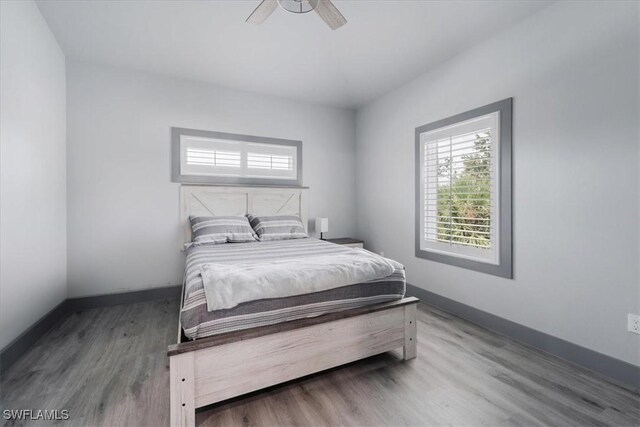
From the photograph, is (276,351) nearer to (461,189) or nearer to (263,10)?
(263,10)

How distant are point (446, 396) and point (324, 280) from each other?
1.01 metres

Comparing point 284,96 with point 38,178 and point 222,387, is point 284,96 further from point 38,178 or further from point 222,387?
point 222,387

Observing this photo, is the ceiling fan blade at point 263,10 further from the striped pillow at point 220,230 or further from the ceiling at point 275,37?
the striped pillow at point 220,230

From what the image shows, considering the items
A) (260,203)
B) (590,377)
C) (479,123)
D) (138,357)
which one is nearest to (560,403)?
(590,377)

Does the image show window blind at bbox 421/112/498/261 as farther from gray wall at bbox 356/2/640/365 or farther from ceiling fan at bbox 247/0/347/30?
ceiling fan at bbox 247/0/347/30

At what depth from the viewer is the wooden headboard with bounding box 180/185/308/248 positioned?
138 inches

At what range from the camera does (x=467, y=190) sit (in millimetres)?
2855

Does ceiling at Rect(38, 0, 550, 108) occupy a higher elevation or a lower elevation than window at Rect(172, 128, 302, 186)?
higher

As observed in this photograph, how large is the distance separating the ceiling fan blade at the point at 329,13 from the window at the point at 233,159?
2.17 metres

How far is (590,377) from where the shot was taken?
190cm

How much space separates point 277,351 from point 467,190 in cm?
237

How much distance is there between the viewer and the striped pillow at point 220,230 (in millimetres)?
3137

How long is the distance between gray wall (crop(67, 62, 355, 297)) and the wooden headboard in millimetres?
148

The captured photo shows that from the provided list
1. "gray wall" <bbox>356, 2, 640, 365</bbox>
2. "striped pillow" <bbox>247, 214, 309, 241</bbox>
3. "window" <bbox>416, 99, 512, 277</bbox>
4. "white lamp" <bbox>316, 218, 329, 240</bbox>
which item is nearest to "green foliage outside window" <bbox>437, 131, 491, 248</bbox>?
"window" <bbox>416, 99, 512, 277</bbox>
